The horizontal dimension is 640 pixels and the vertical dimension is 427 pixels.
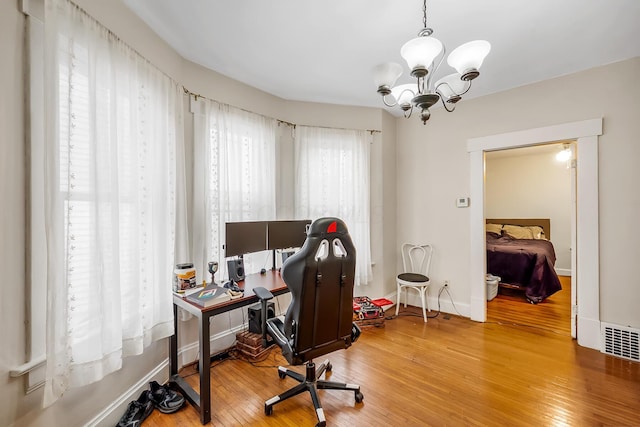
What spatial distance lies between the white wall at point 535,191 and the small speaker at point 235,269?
5.73 metres

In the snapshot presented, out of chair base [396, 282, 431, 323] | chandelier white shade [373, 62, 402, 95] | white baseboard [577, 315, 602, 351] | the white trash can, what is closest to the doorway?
white baseboard [577, 315, 602, 351]

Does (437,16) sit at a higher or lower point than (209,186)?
higher

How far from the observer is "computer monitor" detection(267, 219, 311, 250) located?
2.65 metres

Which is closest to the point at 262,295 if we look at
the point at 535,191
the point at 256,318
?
the point at 256,318

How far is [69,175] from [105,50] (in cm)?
78

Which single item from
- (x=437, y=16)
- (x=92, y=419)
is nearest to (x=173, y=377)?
(x=92, y=419)

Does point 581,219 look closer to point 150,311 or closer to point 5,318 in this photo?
point 150,311

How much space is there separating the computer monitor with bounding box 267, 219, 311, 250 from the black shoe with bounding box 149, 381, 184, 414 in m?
1.32

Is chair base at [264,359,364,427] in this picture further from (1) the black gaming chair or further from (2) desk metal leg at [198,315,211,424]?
(2) desk metal leg at [198,315,211,424]

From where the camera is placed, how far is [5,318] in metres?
1.13

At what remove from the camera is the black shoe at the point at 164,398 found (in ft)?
5.82

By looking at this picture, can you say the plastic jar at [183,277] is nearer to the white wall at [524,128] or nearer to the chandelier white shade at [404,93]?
the chandelier white shade at [404,93]

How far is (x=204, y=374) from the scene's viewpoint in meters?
1.68

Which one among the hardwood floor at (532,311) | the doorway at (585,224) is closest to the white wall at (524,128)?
the doorway at (585,224)
